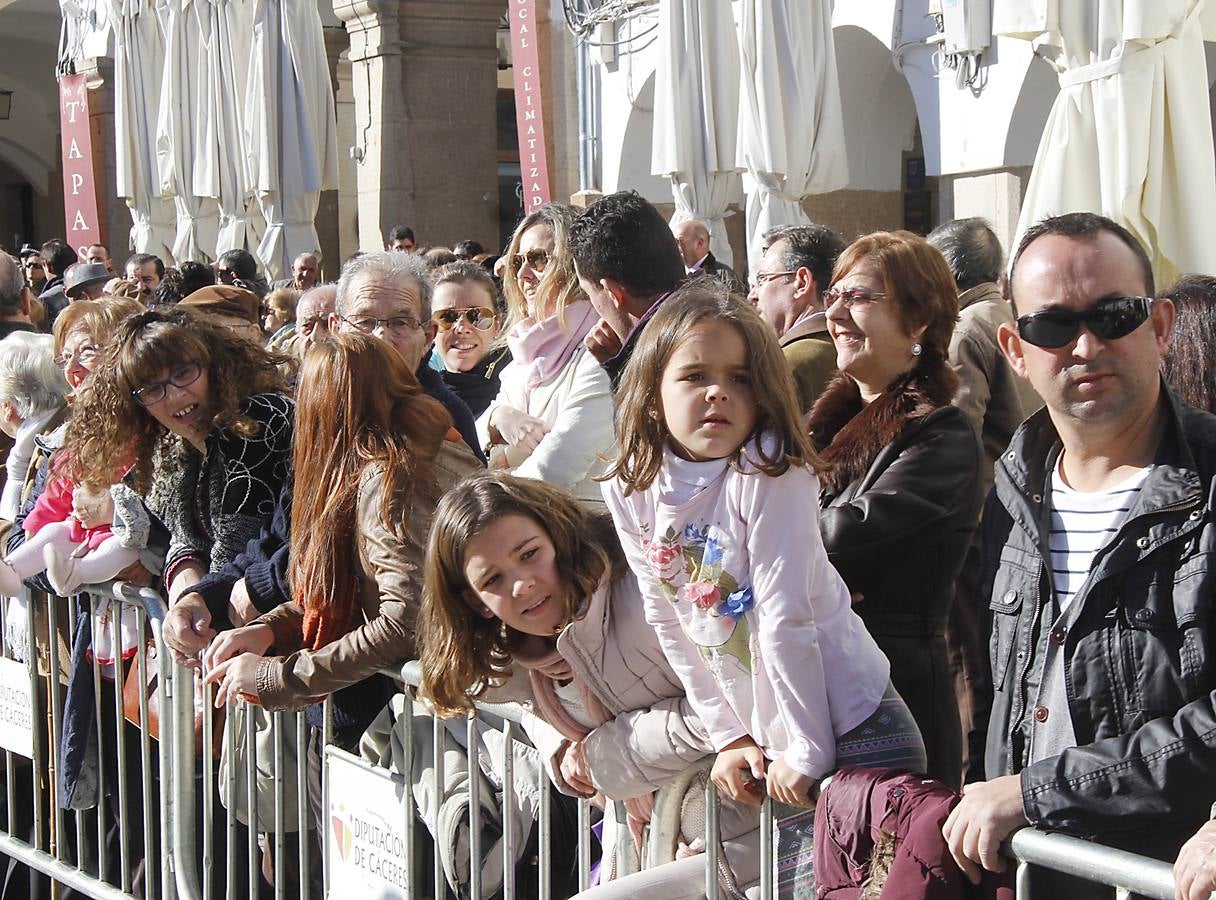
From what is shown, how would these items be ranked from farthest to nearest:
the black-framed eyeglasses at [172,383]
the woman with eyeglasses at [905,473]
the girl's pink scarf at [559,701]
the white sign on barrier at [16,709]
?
the white sign on barrier at [16,709] → the black-framed eyeglasses at [172,383] → the woman with eyeglasses at [905,473] → the girl's pink scarf at [559,701]

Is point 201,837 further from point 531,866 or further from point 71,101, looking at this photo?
point 71,101

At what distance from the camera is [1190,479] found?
247 centimetres

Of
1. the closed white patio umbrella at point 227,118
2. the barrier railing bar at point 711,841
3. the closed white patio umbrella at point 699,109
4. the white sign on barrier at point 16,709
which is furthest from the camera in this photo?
the closed white patio umbrella at point 227,118

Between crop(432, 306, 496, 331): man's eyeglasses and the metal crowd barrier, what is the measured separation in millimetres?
1490

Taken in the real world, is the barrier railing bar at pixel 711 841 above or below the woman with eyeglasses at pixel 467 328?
below

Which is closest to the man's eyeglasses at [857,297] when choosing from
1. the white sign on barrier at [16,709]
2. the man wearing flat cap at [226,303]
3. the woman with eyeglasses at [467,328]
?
the woman with eyeglasses at [467,328]

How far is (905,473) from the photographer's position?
335 cm

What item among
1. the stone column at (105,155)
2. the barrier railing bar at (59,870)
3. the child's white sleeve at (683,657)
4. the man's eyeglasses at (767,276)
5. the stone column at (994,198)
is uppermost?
the stone column at (105,155)

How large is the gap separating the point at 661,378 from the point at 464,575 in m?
0.56

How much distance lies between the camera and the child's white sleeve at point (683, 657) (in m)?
2.88

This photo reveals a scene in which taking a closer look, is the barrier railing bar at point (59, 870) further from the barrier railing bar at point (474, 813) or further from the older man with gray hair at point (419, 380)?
the barrier railing bar at point (474, 813)

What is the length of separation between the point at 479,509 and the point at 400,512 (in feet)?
1.63

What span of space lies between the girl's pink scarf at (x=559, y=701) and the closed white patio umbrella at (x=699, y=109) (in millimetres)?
6959

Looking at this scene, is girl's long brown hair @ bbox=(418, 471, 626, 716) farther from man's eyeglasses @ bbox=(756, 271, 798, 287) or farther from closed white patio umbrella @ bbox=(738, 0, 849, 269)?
closed white patio umbrella @ bbox=(738, 0, 849, 269)
